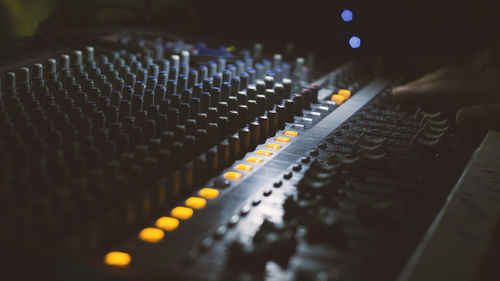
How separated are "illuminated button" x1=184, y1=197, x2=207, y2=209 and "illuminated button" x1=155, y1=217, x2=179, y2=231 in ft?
0.32

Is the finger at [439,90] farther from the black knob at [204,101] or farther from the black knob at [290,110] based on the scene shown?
the black knob at [204,101]

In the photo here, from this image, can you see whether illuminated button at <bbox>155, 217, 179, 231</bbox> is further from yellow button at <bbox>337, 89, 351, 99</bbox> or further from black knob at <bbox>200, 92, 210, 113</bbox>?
yellow button at <bbox>337, 89, 351, 99</bbox>

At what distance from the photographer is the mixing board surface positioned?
126 centimetres

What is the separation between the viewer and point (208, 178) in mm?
1719

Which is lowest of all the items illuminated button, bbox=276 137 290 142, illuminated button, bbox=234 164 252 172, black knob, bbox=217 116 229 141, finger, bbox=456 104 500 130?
finger, bbox=456 104 500 130

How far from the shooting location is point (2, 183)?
1.31 m

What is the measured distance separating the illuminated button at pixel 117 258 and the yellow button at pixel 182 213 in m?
0.20

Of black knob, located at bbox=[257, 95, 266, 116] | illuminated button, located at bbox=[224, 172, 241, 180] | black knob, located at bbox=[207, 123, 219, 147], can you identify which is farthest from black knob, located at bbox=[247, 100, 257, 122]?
illuminated button, located at bbox=[224, 172, 241, 180]

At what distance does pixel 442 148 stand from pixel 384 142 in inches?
11.1

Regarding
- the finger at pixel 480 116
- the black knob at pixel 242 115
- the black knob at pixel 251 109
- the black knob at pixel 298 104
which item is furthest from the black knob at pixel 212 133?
the finger at pixel 480 116

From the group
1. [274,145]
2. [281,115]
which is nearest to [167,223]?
[274,145]

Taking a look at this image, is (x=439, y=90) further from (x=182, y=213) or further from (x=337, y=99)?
(x=182, y=213)

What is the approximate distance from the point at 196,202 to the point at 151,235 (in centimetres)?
20

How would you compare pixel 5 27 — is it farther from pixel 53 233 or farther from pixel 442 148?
pixel 53 233
